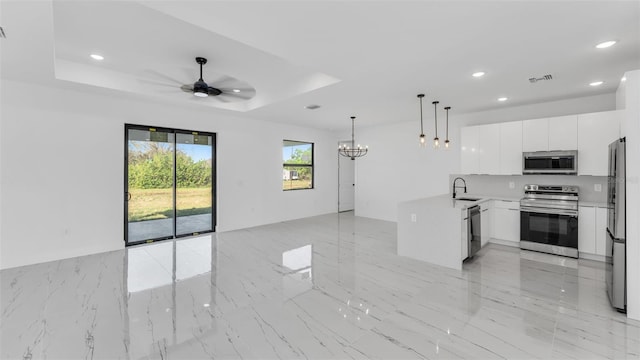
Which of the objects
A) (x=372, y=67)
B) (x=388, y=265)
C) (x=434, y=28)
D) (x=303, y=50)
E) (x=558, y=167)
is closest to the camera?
(x=434, y=28)

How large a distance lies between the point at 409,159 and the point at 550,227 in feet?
11.0

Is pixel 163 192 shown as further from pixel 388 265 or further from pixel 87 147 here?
pixel 388 265

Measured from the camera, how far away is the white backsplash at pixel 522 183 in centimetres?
471

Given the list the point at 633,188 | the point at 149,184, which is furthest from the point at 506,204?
the point at 149,184

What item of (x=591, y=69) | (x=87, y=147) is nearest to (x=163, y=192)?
(x=87, y=147)

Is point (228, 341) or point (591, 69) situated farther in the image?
point (591, 69)

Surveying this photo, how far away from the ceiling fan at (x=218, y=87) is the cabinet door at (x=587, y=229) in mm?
5800

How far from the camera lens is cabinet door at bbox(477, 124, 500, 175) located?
536cm

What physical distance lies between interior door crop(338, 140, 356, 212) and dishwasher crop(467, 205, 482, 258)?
522 centimetres

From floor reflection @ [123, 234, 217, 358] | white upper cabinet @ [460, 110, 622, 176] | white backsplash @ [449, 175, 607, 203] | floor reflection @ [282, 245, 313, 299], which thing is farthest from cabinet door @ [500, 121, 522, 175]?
floor reflection @ [123, 234, 217, 358]

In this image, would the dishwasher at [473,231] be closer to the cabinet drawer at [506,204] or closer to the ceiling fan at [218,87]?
the cabinet drawer at [506,204]

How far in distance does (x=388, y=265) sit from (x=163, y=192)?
15.2 feet

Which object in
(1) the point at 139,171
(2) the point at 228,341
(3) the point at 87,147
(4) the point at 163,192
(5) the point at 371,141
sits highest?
(5) the point at 371,141

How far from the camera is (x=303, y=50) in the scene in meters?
3.08
